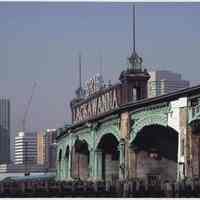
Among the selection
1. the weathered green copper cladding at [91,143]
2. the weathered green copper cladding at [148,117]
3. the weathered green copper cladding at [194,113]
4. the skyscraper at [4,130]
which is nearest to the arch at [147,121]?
the weathered green copper cladding at [148,117]

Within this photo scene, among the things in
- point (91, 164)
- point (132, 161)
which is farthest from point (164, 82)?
point (91, 164)

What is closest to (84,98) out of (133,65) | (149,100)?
(149,100)

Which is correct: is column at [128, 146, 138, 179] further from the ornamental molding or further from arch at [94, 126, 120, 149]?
the ornamental molding

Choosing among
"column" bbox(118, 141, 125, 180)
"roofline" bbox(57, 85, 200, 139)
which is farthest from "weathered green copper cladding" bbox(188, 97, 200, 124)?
"column" bbox(118, 141, 125, 180)

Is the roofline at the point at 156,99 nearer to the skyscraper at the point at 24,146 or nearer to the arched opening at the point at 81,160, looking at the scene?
the arched opening at the point at 81,160

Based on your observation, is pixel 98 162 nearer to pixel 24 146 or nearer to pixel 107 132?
pixel 107 132
